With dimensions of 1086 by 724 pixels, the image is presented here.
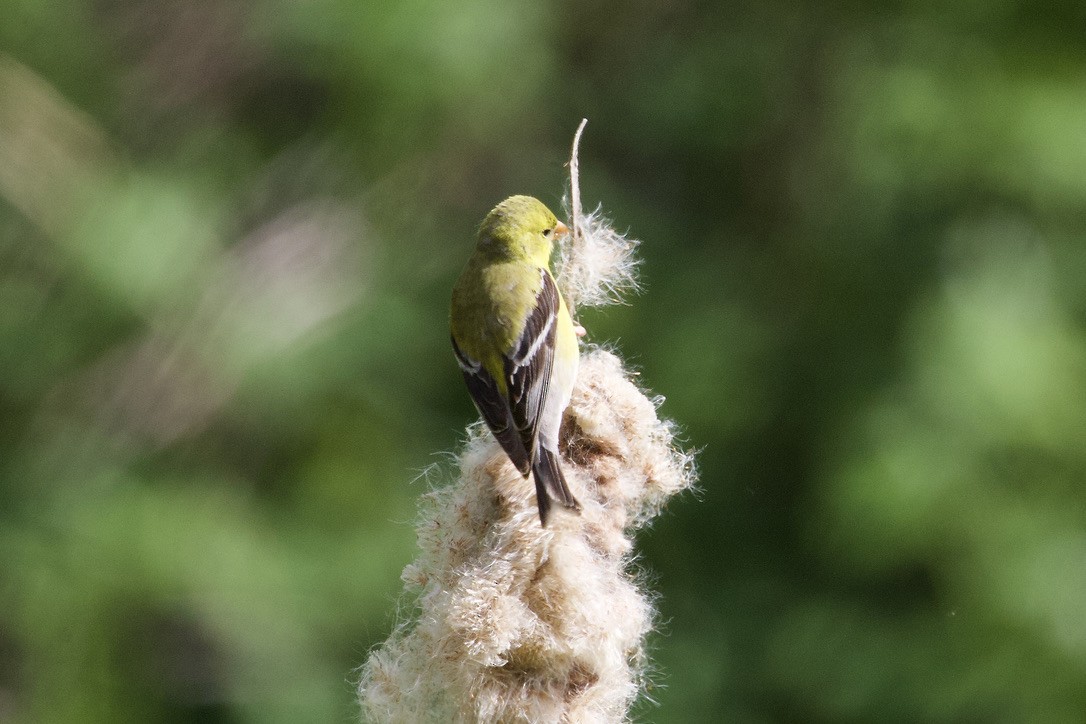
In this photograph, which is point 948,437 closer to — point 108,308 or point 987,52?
point 987,52

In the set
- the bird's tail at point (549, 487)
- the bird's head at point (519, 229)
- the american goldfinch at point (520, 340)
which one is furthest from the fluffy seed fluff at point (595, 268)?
the bird's head at point (519, 229)

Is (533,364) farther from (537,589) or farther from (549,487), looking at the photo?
(537,589)

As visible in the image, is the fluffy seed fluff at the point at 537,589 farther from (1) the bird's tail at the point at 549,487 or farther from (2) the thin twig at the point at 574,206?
(2) the thin twig at the point at 574,206

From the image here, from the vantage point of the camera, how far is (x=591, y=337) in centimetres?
660

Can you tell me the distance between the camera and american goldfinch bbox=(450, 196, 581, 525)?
262 cm

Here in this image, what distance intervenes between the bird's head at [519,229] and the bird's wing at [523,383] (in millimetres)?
97

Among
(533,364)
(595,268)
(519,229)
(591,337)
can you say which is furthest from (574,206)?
(591,337)

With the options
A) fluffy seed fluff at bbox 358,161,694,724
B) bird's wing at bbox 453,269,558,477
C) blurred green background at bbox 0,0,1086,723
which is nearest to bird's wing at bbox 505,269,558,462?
bird's wing at bbox 453,269,558,477

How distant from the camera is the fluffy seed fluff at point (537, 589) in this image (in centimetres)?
217

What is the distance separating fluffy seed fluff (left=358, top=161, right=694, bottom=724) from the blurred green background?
72.8 inches

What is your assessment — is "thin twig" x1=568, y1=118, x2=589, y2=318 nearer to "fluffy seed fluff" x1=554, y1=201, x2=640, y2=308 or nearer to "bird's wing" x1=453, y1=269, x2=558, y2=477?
"fluffy seed fluff" x1=554, y1=201, x2=640, y2=308


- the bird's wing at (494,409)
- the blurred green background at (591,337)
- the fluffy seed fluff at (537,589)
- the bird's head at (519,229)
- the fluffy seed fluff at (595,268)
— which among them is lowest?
the fluffy seed fluff at (537,589)

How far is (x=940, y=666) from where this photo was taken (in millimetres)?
5590

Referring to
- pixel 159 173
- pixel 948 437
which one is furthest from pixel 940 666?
pixel 159 173
